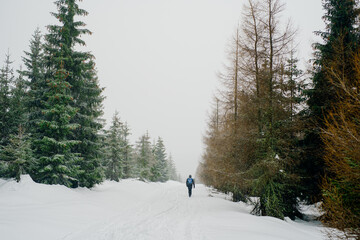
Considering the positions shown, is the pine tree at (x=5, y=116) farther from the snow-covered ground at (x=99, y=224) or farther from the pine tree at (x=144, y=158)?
the pine tree at (x=144, y=158)

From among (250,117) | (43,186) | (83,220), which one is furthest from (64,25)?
(250,117)

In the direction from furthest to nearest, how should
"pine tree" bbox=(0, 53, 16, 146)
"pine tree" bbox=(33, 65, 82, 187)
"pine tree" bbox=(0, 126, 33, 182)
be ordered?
"pine tree" bbox=(0, 53, 16, 146) → "pine tree" bbox=(33, 65, 82, 187) → "pine tree" bbox=(0, 126, 33, 182)

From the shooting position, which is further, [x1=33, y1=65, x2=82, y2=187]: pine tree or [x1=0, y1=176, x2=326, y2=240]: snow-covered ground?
[x1=33, y1=65, x2=82, y2=187]: pine tree

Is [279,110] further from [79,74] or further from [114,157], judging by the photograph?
[114,157]

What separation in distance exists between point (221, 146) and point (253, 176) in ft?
9.10

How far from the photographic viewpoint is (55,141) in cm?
1200

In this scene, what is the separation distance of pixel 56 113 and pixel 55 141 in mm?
1894

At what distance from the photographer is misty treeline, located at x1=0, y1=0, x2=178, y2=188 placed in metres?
12.0

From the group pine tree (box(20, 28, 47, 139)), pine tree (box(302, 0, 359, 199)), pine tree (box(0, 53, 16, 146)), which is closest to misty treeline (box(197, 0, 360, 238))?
pine tree (box(302, 0, 359, 199))

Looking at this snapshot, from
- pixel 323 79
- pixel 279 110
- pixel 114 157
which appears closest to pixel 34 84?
pixel 114 157

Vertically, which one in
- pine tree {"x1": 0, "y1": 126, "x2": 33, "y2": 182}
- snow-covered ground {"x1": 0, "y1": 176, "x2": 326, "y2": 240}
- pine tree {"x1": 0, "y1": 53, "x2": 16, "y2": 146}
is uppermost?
pine tree {"x1": 0, "y1": 53, "x2": 16, "y2": 146}

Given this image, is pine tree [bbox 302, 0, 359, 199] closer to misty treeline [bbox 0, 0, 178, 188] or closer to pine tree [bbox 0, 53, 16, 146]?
misty treeline [bbox 0, 0, 178, 188]

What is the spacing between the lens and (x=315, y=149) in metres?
10.5

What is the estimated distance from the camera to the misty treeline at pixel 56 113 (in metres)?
12.0
